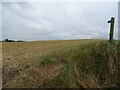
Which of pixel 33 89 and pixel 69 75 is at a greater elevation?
pixel 69 75

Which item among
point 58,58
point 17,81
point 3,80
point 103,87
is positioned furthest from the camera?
point 58,58

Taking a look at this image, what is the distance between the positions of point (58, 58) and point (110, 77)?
3.45m

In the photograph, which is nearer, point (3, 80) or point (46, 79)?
point (46, 79)

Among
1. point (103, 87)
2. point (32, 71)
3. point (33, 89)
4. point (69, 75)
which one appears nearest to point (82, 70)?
point (69, 75)

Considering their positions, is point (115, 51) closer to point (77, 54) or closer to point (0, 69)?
point (77, 54)

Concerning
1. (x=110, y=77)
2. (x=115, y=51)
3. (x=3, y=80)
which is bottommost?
(x=3, y=80)

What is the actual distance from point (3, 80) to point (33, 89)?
197cm

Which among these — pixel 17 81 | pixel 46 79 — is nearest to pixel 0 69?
pixel 17 81

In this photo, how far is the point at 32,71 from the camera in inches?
303

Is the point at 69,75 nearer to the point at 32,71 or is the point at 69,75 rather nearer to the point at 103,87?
the point at 103,87

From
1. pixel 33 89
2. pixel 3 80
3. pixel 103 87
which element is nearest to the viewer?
pixel 103 87

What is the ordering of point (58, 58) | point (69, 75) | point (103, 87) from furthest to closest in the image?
point (58, 58)
point (69, 75)
point (103, 87)

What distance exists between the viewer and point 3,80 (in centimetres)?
761

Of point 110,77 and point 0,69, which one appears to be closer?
point 110,77
